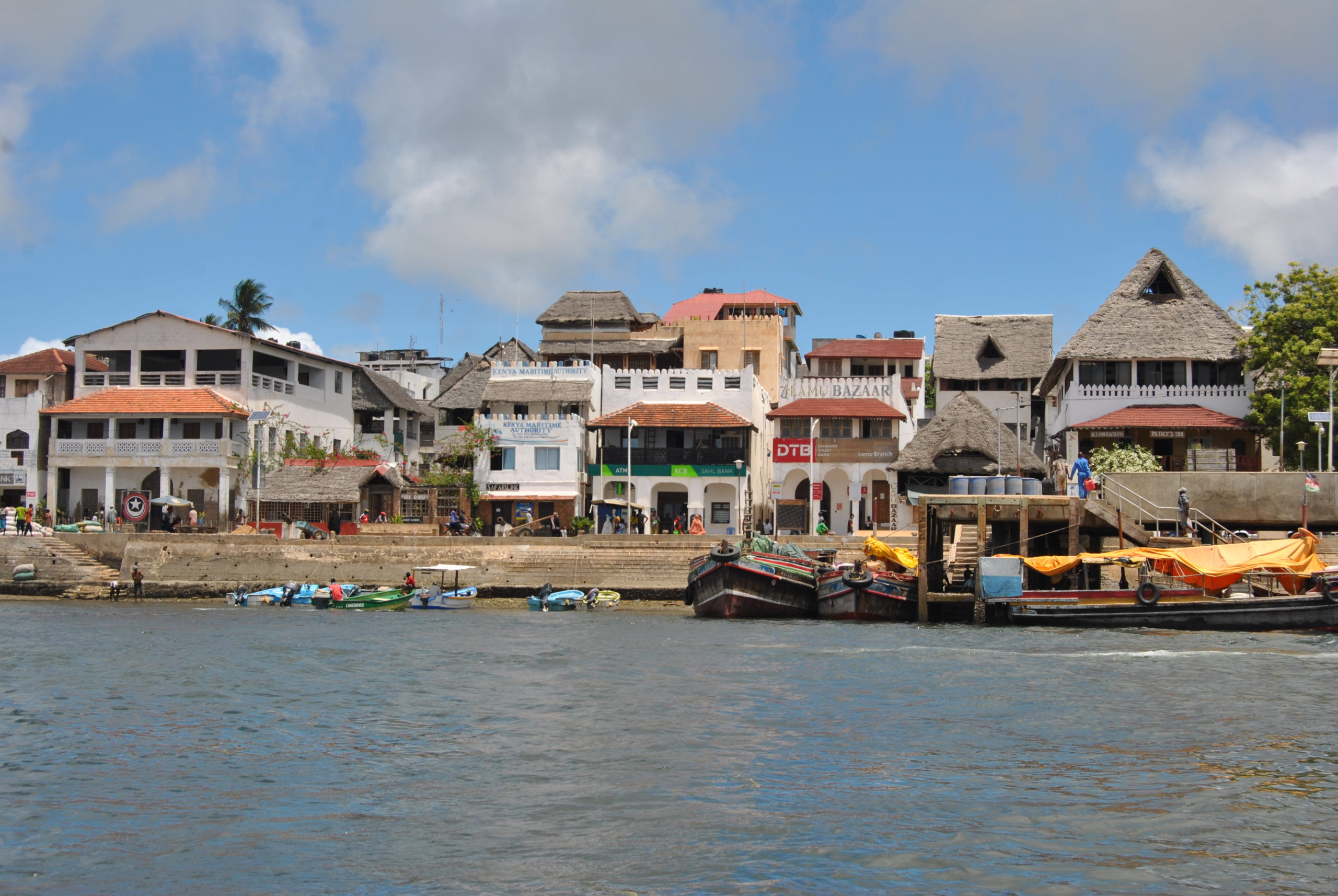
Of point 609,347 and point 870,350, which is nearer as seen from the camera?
point 609,347

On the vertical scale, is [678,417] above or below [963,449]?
above

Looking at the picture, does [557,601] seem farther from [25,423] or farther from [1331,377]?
[25,423]

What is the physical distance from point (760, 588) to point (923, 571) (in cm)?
481

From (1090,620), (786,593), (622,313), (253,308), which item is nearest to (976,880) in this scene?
(1090,620)

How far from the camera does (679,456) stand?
55.5 meters

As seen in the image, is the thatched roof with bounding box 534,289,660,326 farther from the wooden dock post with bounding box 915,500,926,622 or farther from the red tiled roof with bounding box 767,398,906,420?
the wooden dock post with bounding box 915,500,926,622

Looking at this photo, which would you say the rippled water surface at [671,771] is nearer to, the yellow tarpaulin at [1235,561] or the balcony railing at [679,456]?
the yellow tarpaulin at [1235,561]

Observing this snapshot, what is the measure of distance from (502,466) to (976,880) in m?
46.2

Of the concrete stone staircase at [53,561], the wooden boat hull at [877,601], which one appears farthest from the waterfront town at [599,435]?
the wooden boat hull at [877,601]

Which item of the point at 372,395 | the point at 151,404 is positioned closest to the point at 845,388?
the point at 372,395

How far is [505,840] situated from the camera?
41.0 feet

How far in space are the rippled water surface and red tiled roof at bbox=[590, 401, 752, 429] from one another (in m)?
27.3

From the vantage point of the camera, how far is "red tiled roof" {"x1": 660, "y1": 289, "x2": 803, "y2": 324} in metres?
70.7

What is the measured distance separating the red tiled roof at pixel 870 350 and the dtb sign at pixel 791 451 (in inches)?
441
